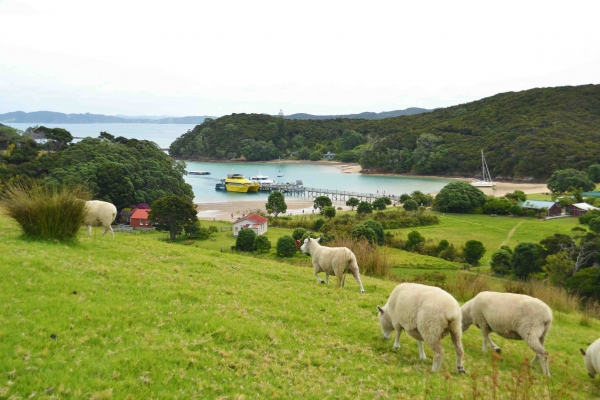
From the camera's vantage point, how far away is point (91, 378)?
523 cm

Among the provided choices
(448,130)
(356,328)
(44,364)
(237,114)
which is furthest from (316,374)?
(237,114)

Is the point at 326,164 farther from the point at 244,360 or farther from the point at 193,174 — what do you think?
the point at 244,360

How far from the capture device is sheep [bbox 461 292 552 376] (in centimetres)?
817

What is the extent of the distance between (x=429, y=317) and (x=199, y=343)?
351 centimetres

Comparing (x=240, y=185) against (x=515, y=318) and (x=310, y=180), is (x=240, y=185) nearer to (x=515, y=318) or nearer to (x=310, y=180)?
(x=310, y=180)

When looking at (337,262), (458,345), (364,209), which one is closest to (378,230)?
(364,209)

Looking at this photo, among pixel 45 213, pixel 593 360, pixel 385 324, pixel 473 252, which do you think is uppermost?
pixel 45 213

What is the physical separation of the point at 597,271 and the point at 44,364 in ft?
90.2

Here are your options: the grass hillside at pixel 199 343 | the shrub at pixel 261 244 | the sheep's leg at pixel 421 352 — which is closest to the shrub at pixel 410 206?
the shrub at pixel 261 244

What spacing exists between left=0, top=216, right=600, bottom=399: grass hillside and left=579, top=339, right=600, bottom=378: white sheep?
7.5 inches

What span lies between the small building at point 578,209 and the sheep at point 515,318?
54.4m

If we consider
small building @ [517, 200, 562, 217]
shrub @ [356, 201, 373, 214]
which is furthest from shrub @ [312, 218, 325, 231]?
small building @ [517, 200, 562, 217]

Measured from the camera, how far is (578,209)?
185 ft

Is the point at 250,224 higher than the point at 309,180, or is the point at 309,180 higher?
the point at 250,224
